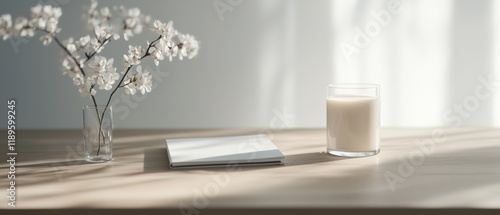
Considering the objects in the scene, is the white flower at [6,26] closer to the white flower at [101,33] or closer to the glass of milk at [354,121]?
the white flower at [101,33]

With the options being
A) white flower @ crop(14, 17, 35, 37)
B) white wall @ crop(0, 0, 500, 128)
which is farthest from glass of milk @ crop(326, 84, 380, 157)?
white flower @ crop(14, 17, 35, 37)

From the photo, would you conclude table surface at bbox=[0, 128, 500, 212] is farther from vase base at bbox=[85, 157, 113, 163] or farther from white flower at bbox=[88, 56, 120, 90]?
white flower at bbox=[88, 56, 120, 90]

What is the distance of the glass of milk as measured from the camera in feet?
4.09

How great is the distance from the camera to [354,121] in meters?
1.25

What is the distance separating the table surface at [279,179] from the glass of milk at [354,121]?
0.10ft

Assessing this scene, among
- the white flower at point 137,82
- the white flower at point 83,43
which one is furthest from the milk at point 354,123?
the white flower at point 83,43

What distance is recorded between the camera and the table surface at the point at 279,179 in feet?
2.95

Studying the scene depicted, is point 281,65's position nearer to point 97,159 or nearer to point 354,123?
point 354,123

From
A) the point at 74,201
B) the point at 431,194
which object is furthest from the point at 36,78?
the point at 431,194

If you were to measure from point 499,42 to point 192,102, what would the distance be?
914mm

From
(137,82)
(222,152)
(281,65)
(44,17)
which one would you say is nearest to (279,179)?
(222,152)

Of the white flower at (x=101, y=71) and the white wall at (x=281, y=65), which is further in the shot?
the white wall at (x=281, y=65)

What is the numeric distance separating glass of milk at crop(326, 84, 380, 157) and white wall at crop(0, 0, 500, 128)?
494 mm

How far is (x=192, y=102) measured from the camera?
69.3 inches
